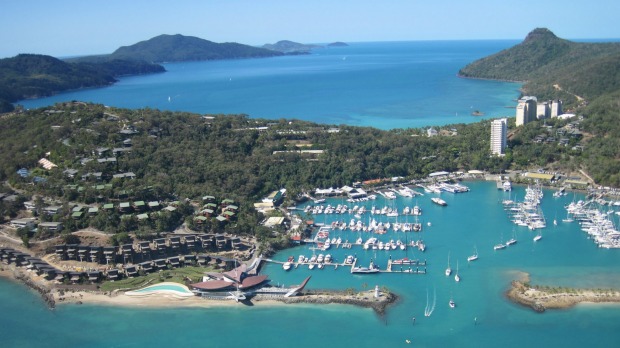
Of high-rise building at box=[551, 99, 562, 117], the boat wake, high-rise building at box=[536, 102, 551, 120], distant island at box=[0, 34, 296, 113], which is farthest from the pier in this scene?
distant island at box=[0, 34, 296, 113]

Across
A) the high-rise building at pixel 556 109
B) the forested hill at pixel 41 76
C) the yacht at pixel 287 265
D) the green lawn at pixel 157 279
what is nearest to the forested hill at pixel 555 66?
the high-rise building at pixel 556 109

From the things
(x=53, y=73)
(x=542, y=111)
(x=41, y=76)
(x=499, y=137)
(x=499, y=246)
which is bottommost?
(x=499, y=246)

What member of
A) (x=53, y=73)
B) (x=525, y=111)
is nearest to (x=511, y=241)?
(x=525, y=111)

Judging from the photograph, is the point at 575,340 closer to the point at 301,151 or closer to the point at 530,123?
the point at 301,151

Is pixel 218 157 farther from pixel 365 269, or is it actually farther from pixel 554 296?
pixel 554 296

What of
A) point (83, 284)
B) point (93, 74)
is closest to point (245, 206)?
point (83, 284)

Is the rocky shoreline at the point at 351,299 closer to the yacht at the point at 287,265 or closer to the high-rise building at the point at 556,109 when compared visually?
the yacht at the point at 287,265
